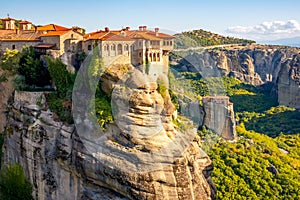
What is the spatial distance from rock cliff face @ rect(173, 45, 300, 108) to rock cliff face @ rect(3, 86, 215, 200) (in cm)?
2805

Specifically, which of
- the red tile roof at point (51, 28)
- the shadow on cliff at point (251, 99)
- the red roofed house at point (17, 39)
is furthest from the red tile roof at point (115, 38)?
the shadow on cliff at point (251, 99)

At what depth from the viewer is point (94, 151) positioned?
19469 mm

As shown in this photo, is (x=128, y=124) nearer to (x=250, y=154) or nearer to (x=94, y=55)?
(x=94, y=55)

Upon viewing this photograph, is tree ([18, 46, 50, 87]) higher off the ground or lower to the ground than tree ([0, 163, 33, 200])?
higher

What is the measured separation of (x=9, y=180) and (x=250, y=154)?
70.7 feet

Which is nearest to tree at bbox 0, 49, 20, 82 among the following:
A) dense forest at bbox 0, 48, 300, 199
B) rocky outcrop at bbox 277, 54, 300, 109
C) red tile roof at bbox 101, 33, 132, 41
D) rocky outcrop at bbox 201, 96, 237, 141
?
dense forest at bbox 0, 48, 300, 199

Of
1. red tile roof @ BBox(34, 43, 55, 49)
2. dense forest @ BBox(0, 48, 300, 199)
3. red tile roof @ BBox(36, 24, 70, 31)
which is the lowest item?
dense forest @ BBox(0, 48, 300, 199)

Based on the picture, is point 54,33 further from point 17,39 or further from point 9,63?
point 9,63

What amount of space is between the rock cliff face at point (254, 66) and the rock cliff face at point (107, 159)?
28.1 meters

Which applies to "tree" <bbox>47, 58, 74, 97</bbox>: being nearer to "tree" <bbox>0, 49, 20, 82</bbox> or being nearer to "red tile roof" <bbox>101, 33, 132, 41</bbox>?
"red tile roof" <bbox>101, 33, 132, 41</bbox>

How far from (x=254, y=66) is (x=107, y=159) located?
7032 cm

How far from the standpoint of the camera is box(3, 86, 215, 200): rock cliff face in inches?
739

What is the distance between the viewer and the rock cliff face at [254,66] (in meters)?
55.6

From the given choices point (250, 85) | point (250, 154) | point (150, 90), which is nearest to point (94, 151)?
point (150, 90)
